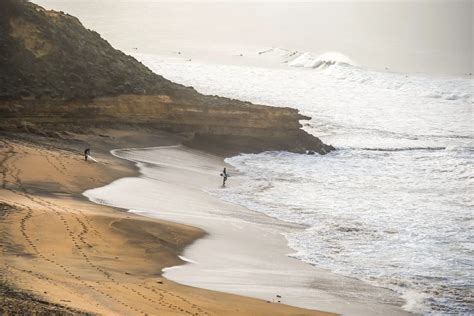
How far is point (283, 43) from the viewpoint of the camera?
8012 cm

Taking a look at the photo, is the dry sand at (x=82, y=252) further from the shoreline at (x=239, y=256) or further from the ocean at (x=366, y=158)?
the ocean at (x=366, y=158)

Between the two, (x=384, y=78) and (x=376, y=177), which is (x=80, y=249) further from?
(x=384, y=78)

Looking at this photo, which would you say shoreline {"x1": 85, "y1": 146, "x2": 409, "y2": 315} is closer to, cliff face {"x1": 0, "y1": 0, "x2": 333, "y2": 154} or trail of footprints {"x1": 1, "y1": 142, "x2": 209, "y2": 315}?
trail of footprints {"x1": 1, "y1": 142, "x2": 209, "y2": 315}

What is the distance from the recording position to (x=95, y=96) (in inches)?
1184

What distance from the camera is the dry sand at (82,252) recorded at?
35.7ft

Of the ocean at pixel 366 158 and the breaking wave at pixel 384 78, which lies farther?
the breaking wave at pixel 384 78

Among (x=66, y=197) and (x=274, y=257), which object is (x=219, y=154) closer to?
(x=66, y=197)

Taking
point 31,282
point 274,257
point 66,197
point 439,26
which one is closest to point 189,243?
point 274,257

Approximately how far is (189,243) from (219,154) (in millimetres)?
14757

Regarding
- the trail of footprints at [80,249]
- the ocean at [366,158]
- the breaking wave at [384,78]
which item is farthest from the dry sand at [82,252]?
the breaking wave at [384,78]

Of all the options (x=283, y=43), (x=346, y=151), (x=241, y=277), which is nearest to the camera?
(x=241, y=277)

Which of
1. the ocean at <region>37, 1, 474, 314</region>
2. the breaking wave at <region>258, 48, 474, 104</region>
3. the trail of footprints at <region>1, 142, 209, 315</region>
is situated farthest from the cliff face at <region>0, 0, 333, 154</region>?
the breaking wave at <region>258, 48, 474, 104</region>

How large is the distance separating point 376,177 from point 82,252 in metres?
16.8

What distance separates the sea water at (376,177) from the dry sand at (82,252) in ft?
12.3
